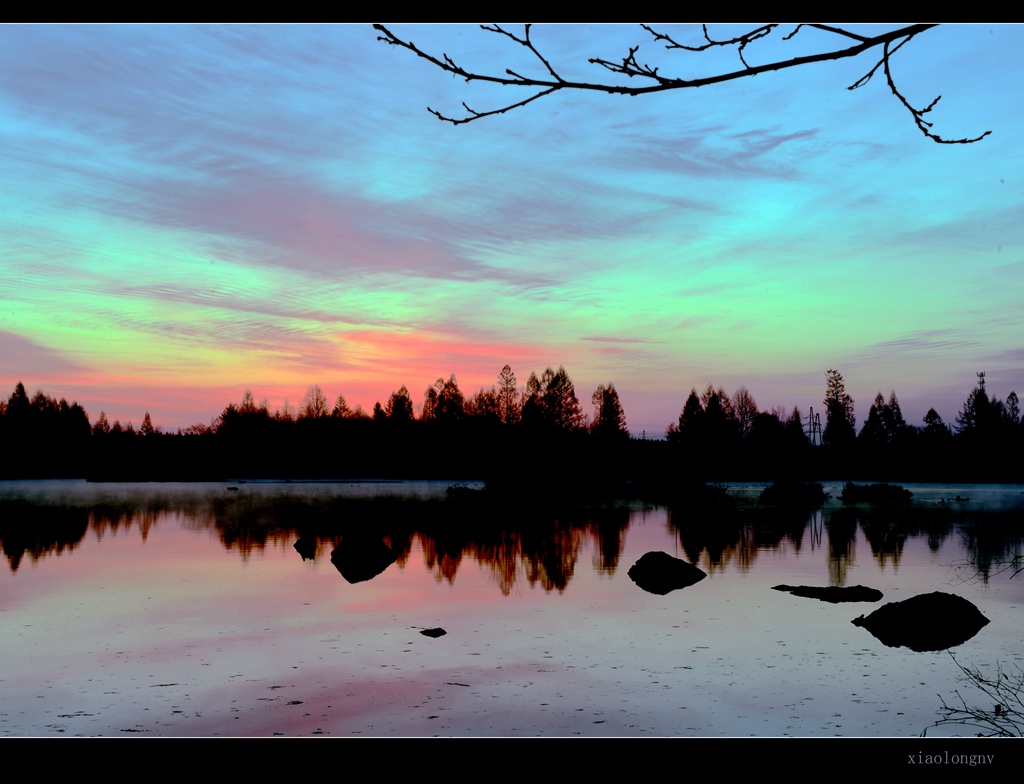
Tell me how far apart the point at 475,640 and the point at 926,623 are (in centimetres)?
740

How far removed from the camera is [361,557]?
2231 cm

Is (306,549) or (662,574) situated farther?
(306,549)

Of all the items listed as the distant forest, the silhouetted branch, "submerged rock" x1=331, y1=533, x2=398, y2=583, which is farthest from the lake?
the distant forest

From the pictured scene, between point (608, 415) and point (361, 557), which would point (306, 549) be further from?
point (608, 415)

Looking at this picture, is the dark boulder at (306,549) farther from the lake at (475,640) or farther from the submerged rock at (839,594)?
the submerged rock at (839,594)

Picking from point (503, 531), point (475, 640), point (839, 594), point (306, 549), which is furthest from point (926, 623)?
point (503, 531)

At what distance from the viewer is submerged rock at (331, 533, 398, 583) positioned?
2164cm

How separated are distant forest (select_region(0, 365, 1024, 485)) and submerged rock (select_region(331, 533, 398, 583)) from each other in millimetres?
44175

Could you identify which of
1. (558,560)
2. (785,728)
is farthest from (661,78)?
(558,560)

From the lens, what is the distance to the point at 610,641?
44.7ft

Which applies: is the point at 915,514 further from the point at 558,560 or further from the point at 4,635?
the point at 4,635

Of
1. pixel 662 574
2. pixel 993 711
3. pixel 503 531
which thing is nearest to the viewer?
pixel 993 711

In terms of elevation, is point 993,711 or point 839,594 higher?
point 839,594
